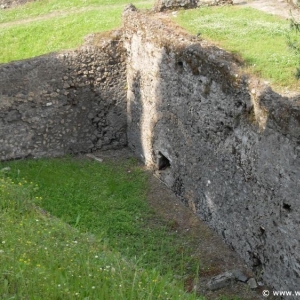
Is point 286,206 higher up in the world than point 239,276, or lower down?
higher up

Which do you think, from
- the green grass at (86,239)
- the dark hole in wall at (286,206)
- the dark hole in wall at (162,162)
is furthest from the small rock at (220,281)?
the dark hole in wall at (162,162)

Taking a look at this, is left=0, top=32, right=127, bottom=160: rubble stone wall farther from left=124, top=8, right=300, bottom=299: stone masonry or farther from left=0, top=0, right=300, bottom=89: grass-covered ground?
left=0, top=0, right=300, bottom=89: grass-covered ground

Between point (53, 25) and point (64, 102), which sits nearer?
point (64, 102)

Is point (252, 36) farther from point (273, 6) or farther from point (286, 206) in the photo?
point (286, 206)

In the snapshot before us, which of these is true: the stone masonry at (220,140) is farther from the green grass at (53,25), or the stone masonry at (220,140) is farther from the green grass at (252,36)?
the green grass at (53,25)

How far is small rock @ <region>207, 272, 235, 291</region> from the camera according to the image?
9.73m

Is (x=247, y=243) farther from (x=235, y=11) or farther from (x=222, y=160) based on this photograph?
(x=235, y=11)

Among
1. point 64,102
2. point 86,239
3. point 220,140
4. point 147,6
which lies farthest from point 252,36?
point 86,239

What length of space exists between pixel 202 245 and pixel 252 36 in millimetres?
4283

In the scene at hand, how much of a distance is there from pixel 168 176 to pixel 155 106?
1427mm

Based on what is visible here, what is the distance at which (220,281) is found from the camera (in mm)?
9758

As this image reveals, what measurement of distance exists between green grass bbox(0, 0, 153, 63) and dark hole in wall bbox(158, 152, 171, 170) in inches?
129

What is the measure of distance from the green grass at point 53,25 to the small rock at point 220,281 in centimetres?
671

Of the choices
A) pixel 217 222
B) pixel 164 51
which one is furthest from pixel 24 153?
pixel 217 222
